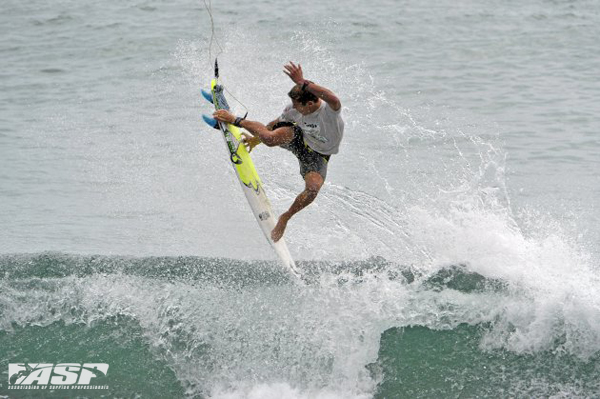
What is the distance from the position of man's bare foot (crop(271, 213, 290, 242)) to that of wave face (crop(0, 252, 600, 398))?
59cm

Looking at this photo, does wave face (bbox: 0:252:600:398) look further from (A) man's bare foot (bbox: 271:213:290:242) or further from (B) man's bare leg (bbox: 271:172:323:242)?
(B) man's bare leg (bbox: 271:172:323:242)

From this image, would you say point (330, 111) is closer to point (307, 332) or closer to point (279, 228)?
point (279, 228)

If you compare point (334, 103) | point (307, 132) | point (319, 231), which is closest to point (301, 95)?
point (334, 103)

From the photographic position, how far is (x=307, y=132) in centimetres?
777

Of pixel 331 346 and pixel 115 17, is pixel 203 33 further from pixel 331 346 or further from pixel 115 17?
pixel 331 346

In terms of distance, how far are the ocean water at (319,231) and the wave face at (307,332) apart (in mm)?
21

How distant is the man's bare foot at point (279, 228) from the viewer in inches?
323

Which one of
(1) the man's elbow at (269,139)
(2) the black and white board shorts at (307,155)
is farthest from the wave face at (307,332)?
(1) the man's elbow at (269,139)

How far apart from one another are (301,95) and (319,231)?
9.19 feet

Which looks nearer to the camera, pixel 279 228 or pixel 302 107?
pixel 302 107

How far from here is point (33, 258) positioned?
9266mm

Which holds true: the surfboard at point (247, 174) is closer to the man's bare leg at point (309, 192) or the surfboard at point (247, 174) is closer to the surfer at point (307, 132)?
the surfer at point (307, 132)

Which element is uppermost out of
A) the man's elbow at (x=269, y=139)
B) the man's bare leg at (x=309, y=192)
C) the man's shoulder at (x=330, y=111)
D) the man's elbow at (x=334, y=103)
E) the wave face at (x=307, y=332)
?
the man's elbow at (x=334, y=103)

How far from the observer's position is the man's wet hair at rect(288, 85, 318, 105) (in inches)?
289
